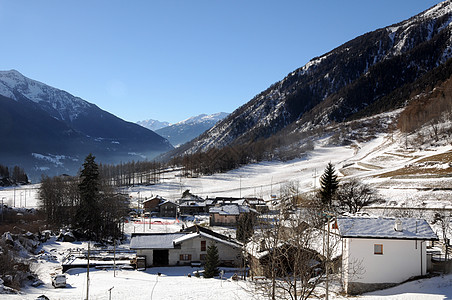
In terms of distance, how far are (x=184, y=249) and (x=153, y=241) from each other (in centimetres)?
408

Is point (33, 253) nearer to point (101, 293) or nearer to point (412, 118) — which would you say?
point (101, 293)

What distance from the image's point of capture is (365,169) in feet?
362

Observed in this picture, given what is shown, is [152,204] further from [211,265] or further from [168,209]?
[211,265]

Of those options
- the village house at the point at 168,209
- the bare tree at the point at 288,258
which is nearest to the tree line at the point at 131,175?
the village house at the point at 168,209

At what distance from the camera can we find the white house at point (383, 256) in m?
25.2

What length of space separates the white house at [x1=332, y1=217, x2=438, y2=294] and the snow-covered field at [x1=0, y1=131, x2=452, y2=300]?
38.5 inches

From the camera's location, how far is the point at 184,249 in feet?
151

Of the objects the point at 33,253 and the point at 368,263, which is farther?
the point at 33,253

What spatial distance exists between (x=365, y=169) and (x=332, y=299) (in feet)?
307

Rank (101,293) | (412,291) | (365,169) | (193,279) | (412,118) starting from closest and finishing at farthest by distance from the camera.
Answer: (412,291), (101,293), (193,279), (365,169), (412,118)

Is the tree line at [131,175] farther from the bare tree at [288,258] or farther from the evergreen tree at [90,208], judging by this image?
the bare tree at [288,258]

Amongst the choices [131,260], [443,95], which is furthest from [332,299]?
[443,95]

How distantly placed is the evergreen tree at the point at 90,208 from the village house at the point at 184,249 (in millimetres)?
18595

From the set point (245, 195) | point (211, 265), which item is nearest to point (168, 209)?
point (245, 195)
